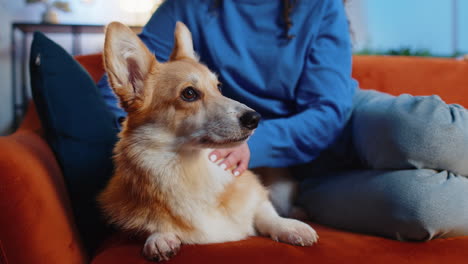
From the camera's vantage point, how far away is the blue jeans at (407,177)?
0.93 m

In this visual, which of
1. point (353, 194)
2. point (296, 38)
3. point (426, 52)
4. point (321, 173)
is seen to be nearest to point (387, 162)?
point (353, 194)

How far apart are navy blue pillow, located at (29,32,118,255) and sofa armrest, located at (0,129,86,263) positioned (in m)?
0.13

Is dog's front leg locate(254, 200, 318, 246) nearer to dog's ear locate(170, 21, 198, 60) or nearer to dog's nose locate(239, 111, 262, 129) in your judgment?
dog's nose locate(239, 111, 262, 129)

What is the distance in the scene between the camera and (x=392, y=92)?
1750 millimetres

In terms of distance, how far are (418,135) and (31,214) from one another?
3.22 feet

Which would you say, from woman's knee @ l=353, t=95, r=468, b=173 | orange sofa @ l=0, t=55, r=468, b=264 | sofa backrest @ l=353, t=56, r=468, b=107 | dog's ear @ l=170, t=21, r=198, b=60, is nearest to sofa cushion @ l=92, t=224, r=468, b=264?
orange sofa @ l=0, t=55, r=468, b=264

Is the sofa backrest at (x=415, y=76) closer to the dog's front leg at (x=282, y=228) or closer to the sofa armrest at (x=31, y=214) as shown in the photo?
the dog's front leg at (x=282, y=228)

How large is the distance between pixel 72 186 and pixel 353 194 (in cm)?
85

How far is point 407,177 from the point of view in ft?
3.25

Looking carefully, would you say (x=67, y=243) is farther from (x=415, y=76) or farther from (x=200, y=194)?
(x=415, y=76)

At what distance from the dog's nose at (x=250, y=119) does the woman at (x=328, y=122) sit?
0.58ft

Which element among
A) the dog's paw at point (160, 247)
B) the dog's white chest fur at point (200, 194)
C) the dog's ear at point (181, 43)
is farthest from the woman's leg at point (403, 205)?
the dog's ear at point (181, 43)

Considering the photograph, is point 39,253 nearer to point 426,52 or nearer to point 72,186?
point 72,186

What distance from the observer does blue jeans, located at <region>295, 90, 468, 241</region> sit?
93 cm
